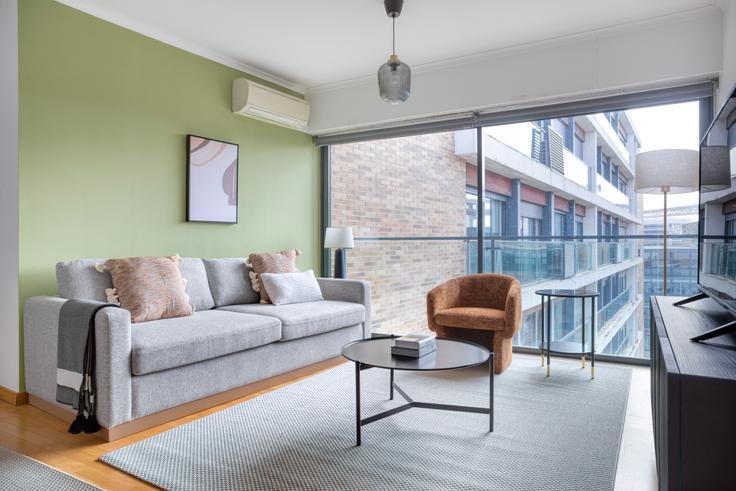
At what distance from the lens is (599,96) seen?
12.9 ft

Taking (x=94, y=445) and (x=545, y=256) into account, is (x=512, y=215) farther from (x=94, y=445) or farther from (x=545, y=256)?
(x=94, y=445)

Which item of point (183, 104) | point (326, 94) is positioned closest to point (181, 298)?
point (183, 104)

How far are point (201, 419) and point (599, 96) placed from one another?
3752mm

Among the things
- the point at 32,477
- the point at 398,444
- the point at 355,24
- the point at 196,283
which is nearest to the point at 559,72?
the point at 355,24

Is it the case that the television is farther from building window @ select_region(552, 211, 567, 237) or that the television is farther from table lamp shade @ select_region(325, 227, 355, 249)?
table lamp shade @ select_region(325, 227, 355, 249)

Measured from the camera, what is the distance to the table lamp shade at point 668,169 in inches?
133

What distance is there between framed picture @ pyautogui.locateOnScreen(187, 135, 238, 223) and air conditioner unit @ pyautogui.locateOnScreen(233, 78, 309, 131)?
1.25 ft

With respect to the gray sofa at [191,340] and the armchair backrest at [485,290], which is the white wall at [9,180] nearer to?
the gray sofa at [191,340]

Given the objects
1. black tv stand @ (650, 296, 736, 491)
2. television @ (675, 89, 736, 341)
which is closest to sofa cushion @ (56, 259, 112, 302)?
black tv stand @ (650, 296, 736, 491)

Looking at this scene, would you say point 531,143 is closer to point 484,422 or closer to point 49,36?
point 484,422

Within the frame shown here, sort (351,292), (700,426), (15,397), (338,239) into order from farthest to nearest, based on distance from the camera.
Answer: (338,239) → (351,292) → (15,397) → (700,426)

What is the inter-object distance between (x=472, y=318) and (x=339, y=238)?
1693 millimetres

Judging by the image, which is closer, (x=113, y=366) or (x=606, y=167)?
(x=113, y=366)

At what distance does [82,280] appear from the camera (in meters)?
3.04
